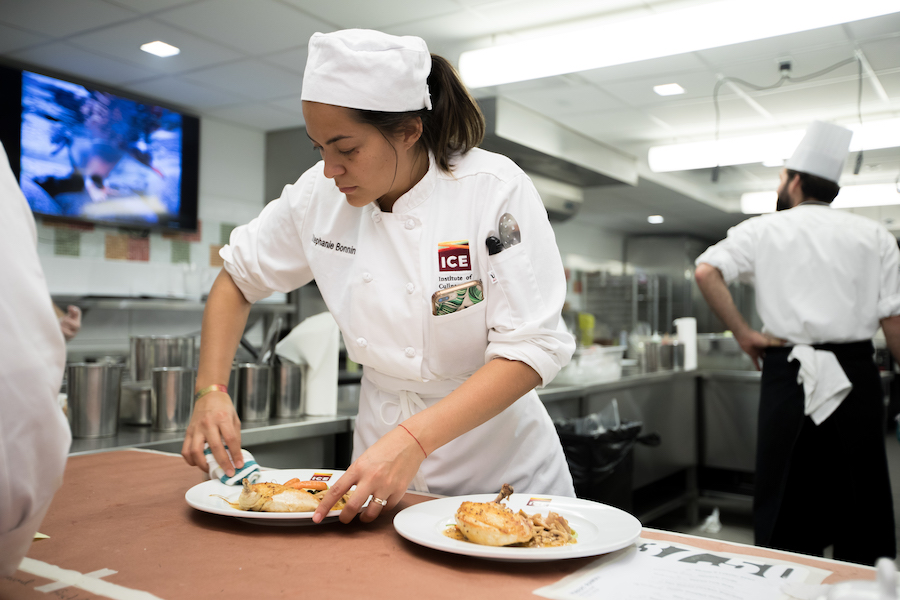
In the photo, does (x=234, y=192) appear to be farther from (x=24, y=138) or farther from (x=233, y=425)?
(x=233, y=425)

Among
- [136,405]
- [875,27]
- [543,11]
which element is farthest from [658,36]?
[136,405]

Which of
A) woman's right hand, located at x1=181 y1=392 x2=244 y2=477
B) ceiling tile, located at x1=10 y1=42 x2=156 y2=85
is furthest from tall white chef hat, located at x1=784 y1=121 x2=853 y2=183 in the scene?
ceiling tile, located at x1=10 y1=42 x2=156 y2=85

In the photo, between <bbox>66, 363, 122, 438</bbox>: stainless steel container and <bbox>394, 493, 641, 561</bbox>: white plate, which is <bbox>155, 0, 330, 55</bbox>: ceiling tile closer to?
<bbox>66, 363, 122, 438</bbox>: stainless steel container

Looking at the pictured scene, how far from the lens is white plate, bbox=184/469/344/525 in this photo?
2.92 ft

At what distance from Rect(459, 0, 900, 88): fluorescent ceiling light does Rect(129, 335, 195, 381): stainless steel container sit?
2000 mm

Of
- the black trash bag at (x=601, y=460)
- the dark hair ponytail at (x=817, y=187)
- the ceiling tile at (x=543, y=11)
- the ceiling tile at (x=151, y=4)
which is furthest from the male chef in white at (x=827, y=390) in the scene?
the ceiling tile at (x=151, y=4)

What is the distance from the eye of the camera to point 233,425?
114 centimetres

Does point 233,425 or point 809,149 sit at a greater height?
point 809,149

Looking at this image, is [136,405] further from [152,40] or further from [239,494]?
[152,40]

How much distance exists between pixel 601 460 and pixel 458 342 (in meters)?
2.03

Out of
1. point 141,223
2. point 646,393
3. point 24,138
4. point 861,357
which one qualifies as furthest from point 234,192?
point 861,357

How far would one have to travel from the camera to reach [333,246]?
126cm

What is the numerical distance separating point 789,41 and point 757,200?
13.9 feet

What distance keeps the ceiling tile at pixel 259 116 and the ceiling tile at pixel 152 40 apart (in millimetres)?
742
